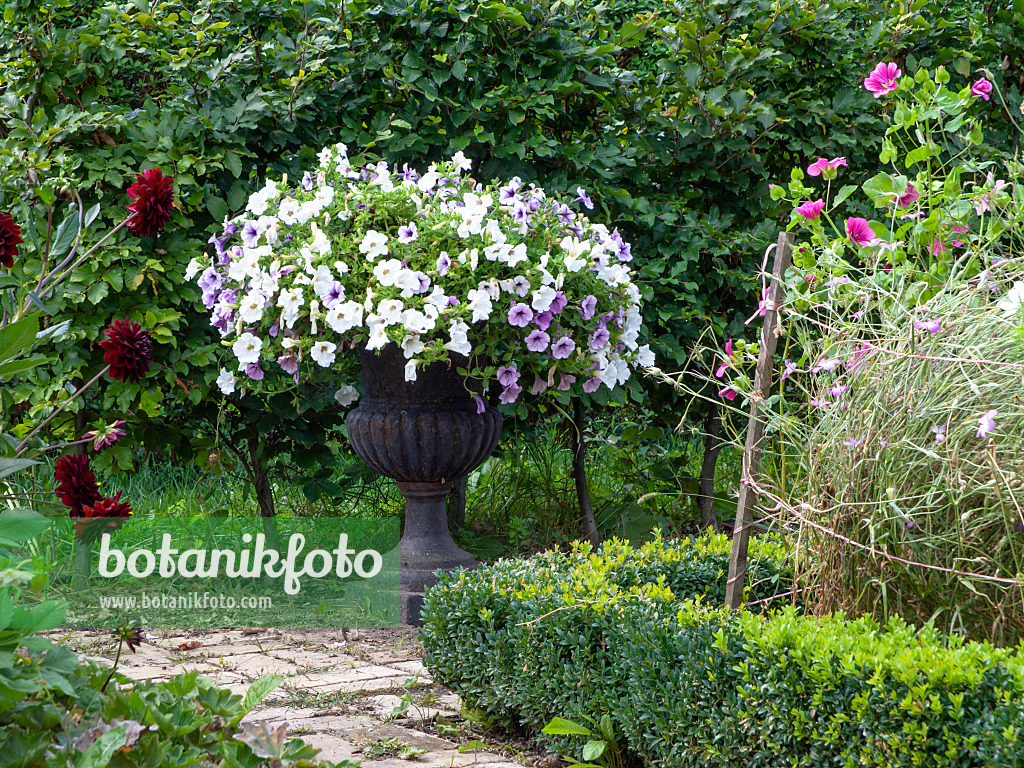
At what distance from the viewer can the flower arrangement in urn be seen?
3170 millimetres

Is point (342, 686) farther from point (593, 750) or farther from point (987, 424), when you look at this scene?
point (987, 424)

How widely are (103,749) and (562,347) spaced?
A: 2456 millimetres

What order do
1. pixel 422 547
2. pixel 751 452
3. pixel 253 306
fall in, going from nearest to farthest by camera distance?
pixel 751 452 → pixel 253 306 → pixel 422 547

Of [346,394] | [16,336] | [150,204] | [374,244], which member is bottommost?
[16,336]

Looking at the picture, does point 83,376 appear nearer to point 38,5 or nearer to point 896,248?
point 38,5

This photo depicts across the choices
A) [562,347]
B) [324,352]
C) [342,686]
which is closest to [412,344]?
[324,352]

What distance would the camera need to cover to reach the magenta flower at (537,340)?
10.9ft

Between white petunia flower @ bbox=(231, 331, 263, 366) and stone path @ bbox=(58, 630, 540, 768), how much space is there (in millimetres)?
1076

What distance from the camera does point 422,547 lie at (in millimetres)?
3768

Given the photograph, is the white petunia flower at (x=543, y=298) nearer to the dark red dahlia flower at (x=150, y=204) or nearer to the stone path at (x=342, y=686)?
the stone path at (x=342, y=686)

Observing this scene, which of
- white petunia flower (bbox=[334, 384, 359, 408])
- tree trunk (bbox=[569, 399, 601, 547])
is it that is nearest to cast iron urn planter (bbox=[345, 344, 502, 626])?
white petunia flower (bbox=[334, 384, 359, 408])

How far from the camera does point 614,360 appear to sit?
359 cm

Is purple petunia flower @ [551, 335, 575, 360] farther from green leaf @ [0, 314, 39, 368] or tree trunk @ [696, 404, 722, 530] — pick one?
green leaf @ [0, 314, 39, 368]

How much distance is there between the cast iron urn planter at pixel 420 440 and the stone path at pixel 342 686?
32 cm
